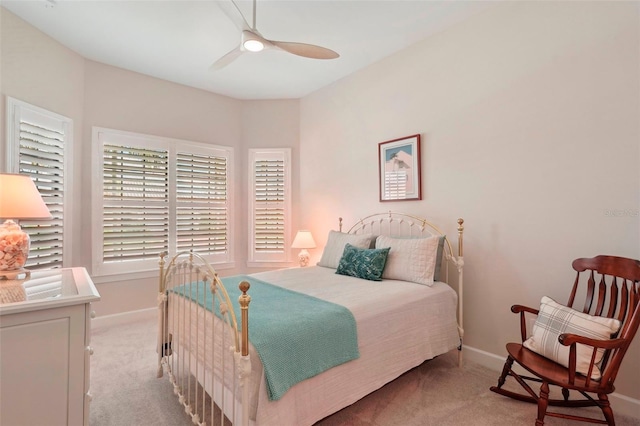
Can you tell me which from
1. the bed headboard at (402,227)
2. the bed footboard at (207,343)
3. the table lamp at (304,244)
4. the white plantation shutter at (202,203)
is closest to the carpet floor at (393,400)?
the bed footboard at (207,343)

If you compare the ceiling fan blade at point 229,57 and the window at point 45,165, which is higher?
the ceiling fan blade at point 229,57

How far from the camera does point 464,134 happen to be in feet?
9.65

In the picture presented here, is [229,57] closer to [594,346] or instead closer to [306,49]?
[306,49]

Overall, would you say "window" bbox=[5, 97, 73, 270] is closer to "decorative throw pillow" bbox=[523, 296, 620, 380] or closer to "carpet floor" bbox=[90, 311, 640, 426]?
"carpet floor" bbox=[90, 311, 640, 426]

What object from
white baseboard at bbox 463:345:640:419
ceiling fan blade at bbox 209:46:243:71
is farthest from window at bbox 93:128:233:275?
white baseboard at bbox 463:345:640:419

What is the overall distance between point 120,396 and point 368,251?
2.23 metres

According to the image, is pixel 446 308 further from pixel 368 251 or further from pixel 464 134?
pixel 464 134

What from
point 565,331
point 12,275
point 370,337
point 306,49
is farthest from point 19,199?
point 565,331

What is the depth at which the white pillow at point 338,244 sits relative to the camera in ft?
10.7

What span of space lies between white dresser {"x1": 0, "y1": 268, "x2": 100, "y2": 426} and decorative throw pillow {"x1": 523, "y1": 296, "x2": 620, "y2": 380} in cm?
258

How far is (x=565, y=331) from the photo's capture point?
194 cm

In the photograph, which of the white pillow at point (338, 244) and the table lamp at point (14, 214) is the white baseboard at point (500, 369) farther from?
the table lamp at point (14, 214)

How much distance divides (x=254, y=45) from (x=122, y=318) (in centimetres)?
347

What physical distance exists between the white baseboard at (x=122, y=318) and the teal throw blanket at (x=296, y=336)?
2.39 m
